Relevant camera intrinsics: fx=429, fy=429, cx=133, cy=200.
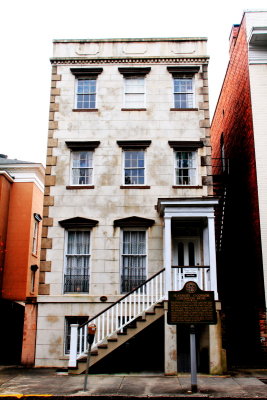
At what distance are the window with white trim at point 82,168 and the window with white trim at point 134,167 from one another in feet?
4.51

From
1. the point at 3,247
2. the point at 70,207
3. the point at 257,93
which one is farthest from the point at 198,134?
the point at 3,247

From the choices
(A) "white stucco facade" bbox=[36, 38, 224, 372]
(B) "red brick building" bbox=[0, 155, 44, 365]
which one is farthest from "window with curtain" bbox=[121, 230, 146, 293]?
(B) "red brick building" bbox=[0, 155, 44, 365]

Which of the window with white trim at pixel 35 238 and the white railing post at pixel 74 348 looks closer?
the white railing post at pixel 74 348

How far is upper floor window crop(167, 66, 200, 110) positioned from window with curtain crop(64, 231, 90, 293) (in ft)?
21.1

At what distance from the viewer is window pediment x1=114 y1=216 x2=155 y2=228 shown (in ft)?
51.7

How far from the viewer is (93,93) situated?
17500 mm

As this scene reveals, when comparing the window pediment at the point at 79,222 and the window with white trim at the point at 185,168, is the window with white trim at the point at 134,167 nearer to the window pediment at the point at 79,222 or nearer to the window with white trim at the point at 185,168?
the window with white trim at the point at 185,168

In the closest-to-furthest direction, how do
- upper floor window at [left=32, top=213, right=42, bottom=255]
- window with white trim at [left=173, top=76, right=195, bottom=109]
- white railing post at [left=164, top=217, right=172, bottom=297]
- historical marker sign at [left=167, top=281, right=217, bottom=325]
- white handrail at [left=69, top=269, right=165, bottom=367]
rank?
historical marker sign at [left=167, top=281, right=217, bottom=325], white handrail at [left=69, top=269, right=165, bottom=367], white railing post at [left=164, top=217, right=172, bottom=297], window with white trim at [left=173, top=76, right=195, bottom=109], upper floor window at [left=32, top=213, right=42, bottom=255]

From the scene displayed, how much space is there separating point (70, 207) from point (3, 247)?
6240 millimetres

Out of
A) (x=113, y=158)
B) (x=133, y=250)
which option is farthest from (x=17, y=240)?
(x=133, y=250)

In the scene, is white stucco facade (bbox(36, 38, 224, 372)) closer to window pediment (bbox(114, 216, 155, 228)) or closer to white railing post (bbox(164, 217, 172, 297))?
window pediment (bbox(114, 216, 155, 228))

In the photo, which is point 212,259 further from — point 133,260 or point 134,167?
point 134,167

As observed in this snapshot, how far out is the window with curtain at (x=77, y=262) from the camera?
612 inches

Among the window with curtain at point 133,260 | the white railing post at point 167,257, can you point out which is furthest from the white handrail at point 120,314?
the window with curtain at point 133,260
